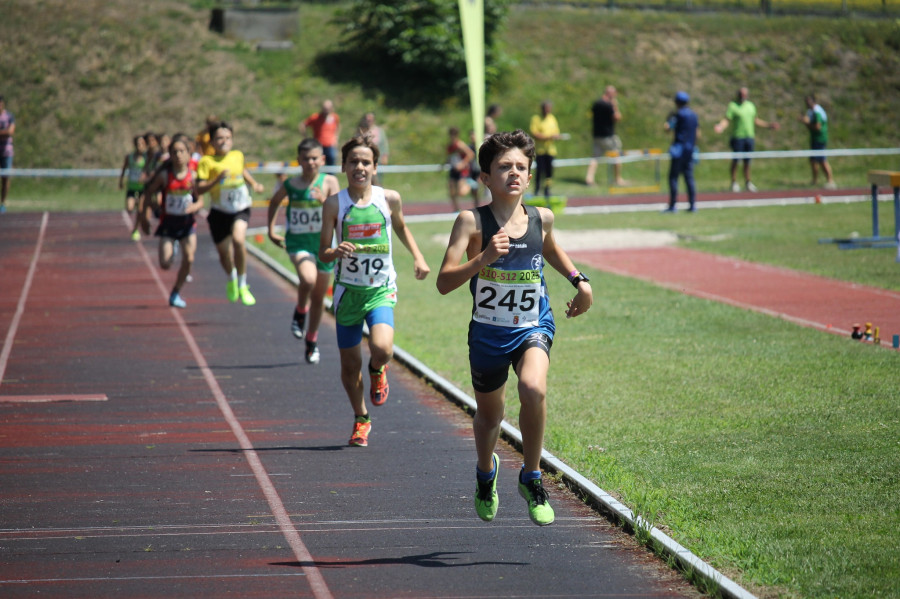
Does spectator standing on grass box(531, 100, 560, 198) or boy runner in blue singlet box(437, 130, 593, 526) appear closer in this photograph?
boy runner in blue singlet box(437, 130, 593, 526)

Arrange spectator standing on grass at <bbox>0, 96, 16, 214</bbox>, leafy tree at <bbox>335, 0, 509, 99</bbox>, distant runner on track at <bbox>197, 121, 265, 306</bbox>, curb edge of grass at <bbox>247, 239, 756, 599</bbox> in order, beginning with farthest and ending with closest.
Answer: leafy tree at <bbox>335, 0, 509, 99</bbox>, spectator standing on grass at <bbox>0, 96, 16, 214</bbox>, distant runner on track at <bbox>197, 121, 265, 306</bbox>, curb edge of grass at <bbox>247, 239, 756, 599</bbox>

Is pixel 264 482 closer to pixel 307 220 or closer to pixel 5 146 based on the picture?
pixel 307 220

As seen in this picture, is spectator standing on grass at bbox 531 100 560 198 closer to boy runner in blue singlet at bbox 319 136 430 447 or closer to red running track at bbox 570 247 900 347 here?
red running track at bbox 570 247 900 347

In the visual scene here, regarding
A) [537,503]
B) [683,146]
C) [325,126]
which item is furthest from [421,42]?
[537,503]

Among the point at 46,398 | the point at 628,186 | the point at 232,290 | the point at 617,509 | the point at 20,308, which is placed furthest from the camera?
the point at 628,186

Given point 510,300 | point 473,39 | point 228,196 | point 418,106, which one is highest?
point 473,39

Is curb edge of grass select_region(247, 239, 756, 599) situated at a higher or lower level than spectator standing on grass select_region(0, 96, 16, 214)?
lower

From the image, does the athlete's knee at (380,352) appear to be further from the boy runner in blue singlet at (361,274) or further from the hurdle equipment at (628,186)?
the hurdle equipment at (628,186)

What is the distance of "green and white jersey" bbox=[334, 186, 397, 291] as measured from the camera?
8727mm

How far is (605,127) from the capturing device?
32.6m

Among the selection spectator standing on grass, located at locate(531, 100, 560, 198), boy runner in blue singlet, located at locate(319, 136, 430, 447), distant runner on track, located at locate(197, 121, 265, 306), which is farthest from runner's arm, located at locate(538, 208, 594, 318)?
spectator standing on grass, located at locate(531, 100, 560, 198)

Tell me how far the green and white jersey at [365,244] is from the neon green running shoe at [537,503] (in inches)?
113

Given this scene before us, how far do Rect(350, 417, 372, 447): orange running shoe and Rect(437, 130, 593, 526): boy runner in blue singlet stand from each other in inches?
91.7

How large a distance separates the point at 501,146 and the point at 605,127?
27026mm
